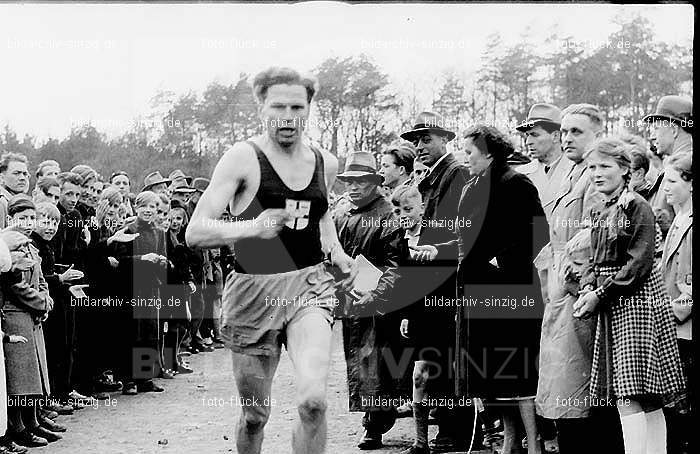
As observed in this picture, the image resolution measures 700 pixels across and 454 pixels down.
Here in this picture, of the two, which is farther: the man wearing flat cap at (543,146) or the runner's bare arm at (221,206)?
the man wearing flat cap at (543,146)

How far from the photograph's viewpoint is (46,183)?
5238 mm

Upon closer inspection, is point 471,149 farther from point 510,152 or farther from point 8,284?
point 8,284

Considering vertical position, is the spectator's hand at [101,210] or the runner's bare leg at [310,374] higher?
the spectator's hand at [101,210]

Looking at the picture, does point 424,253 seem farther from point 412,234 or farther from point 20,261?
point 20,261

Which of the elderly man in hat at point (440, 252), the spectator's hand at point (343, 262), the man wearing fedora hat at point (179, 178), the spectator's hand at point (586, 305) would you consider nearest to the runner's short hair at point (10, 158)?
the man wearing fedora hat at point (179, 178)

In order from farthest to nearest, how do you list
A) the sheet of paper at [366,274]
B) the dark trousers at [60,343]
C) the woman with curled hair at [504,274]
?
the dark trousers at [60,343]
the sheet of paper at [366,274]
the woman with curled hair at [504,274]

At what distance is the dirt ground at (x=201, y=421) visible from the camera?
4711 millimetres

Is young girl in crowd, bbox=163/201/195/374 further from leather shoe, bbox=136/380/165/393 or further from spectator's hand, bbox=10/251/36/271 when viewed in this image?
spectator's hand, bbox=10/251/36/271

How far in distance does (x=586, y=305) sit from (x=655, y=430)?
1.92 ft

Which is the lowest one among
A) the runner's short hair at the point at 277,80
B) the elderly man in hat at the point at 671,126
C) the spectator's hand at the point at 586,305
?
the spectator's hand at the point at 586,305

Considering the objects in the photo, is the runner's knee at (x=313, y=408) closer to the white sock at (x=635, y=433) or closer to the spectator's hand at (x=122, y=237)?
the white sock at (x=635, y=433)

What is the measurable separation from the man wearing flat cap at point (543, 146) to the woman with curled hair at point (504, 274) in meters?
0.13

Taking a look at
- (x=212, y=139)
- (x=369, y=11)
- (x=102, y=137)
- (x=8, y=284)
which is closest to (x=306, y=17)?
(x=369, y=11)

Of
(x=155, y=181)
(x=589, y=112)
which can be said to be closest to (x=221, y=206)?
(x=155, y=181)
